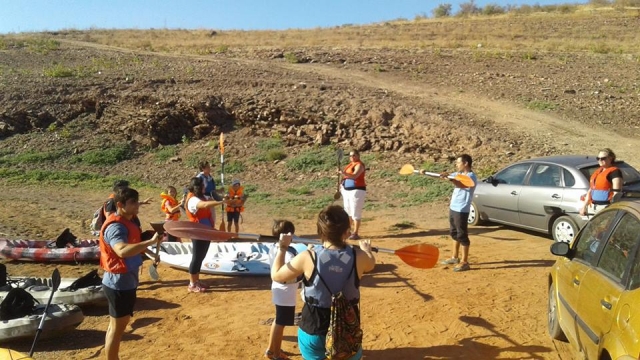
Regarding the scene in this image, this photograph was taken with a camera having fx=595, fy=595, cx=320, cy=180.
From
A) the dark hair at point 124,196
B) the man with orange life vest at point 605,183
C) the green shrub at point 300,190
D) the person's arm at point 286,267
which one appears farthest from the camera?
the green shrub at point 300,190

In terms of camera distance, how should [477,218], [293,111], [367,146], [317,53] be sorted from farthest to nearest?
[317,53]
[293,111]
[367,146]
[477,218]

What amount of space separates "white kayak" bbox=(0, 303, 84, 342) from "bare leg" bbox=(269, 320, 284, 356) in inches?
97.0

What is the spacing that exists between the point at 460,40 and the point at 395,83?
46.6 feet

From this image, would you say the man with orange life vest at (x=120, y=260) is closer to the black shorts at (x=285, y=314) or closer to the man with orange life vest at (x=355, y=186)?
the black shorts at (x=285, y=314)

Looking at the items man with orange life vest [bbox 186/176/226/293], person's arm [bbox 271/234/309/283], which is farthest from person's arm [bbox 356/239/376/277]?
man with orange life vest [bbox 186/176/226/293]

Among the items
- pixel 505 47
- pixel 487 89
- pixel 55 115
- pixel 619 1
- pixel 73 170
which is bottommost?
pixel 73 170

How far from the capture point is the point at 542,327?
659 centimetres

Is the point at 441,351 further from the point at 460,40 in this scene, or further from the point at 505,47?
the point at 460,40

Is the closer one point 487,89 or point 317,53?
point 487,89

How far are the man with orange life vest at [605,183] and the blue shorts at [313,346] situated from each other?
615 cm

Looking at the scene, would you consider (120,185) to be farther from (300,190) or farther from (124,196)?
(300,190)

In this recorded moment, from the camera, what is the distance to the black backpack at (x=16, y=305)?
6703 mm

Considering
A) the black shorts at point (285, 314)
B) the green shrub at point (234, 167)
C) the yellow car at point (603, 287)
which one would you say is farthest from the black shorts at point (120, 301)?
the green shrub at point (234, 167)

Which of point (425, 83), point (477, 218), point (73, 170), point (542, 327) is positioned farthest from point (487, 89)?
point (542, 327)
